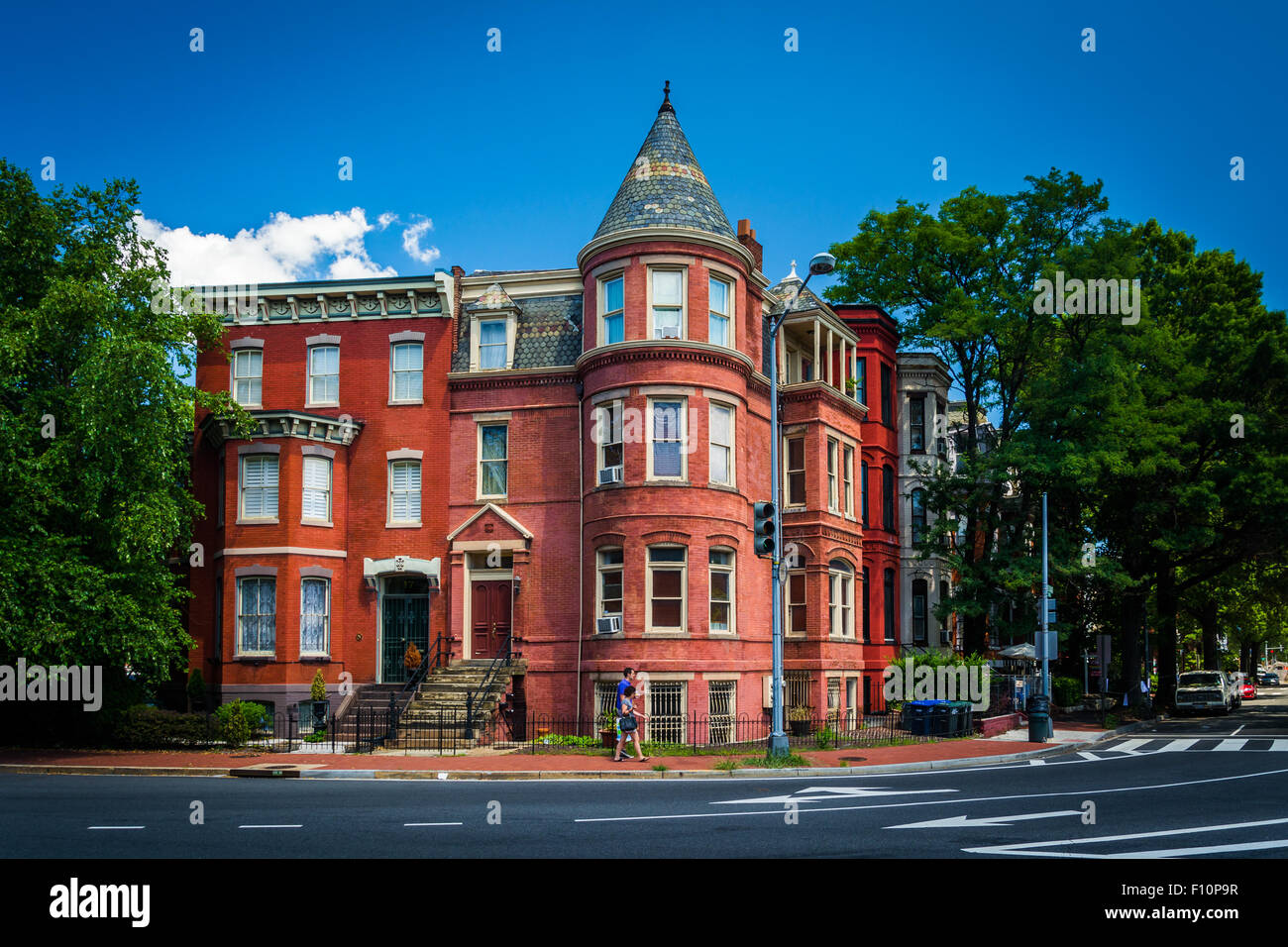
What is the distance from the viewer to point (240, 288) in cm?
3288

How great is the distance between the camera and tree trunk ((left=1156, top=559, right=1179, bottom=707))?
44.0m

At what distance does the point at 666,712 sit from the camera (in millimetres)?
27672

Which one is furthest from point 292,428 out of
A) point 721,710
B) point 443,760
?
point 721,710

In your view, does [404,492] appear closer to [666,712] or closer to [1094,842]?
[666,712]

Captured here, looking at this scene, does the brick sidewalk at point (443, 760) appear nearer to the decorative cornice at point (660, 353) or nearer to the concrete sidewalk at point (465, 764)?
the concrete sidewalk at point (465, 764)

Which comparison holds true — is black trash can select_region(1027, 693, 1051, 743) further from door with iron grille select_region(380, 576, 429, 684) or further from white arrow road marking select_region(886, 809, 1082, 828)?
door with iron grille select_region(380, 576, 429, 684)

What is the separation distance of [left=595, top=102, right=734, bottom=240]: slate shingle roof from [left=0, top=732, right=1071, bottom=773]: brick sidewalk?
13.8 meters

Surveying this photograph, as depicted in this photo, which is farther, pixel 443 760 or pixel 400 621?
pixel 400 621

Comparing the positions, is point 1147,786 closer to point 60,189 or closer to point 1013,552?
point 1013,552

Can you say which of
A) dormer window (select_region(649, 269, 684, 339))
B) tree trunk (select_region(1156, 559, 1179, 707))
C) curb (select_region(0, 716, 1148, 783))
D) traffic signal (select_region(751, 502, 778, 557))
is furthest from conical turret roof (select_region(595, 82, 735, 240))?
tree trunk (select_region(1156, 559, 1179, 707))

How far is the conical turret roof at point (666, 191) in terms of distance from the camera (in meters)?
29.4

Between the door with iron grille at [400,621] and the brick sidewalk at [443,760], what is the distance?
7054mm

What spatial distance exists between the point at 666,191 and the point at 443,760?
1603 centimetres

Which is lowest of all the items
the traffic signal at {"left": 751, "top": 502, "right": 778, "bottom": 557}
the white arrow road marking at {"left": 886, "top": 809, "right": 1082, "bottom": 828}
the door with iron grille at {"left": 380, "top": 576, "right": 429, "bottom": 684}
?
the white arrow road marking at {"left": 886, "top": 809, "right": 1082, "bottom": 828}
